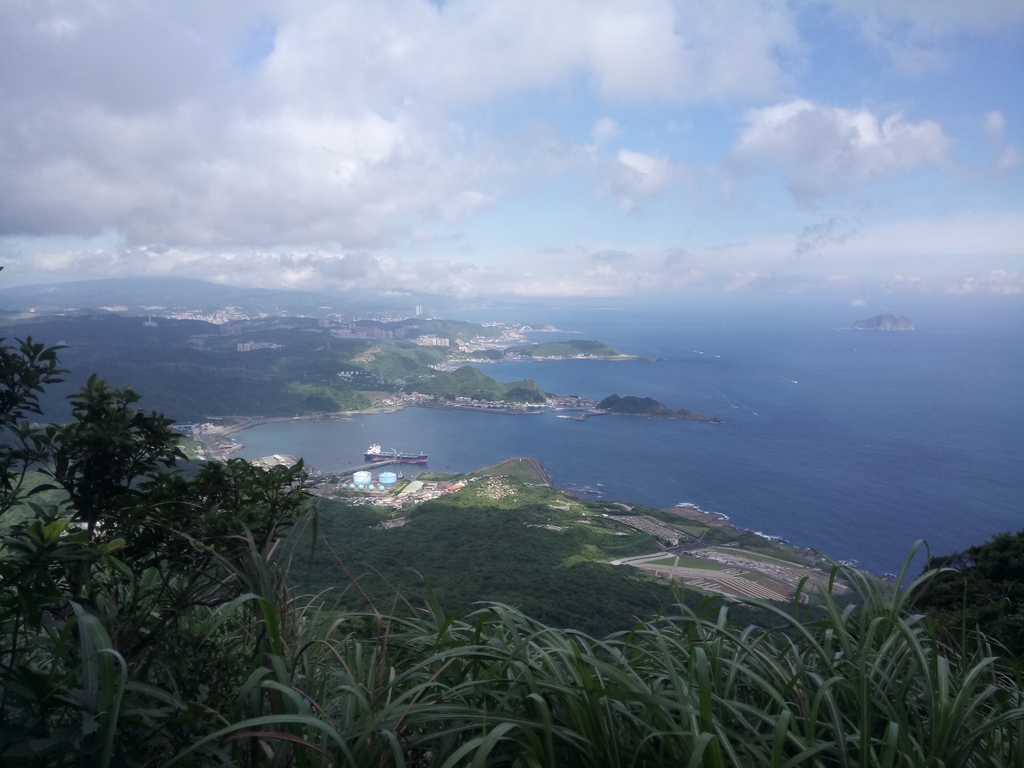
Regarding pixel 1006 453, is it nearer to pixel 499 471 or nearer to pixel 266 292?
pixel 499 471

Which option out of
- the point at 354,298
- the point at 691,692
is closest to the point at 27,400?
the point at 691,692

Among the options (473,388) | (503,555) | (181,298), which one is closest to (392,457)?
(503,555)

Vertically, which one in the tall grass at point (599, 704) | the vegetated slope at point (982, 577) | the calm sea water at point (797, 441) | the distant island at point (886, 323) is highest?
the distant island at point (886, 323)

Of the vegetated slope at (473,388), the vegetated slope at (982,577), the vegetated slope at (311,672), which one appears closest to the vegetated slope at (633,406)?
the vegetated slope at (473,388)

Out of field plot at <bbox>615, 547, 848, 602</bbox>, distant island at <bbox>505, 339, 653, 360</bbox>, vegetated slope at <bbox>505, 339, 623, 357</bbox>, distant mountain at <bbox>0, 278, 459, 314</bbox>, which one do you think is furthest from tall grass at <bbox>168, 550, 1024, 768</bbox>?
vegetated slope at <bbox>505, 339, 623, 357</bbox>

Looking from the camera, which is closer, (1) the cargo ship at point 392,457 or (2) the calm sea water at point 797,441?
(2) the calm sea water at point 797,441

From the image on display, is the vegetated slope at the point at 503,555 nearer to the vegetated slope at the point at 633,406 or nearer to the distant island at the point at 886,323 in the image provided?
the vegetated slope at the point at 633,406
